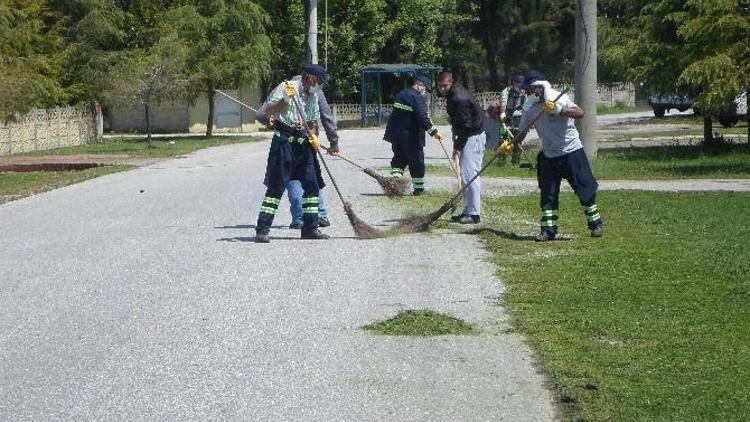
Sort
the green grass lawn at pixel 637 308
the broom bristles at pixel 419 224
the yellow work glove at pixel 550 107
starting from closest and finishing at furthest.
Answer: the green grass lawn at pixel 637 308 < the yellow work glove at pixel 550 107 < the broom bristles at pixel 419 224

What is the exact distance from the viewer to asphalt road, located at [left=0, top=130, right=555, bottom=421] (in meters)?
7.30

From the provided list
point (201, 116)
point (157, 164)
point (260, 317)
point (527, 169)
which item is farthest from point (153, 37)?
point (260, 317)

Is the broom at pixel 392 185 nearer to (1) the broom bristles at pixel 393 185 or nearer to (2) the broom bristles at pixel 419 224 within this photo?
(1) the broom bristles at pixel 393 185

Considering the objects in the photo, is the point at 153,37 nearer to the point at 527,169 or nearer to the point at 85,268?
the point at 527,169

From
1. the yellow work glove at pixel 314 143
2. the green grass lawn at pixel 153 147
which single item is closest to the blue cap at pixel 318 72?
the yellow work glove at pixel 314 143

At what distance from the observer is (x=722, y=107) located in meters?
25.5

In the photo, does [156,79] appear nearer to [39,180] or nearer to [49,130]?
[49,130]

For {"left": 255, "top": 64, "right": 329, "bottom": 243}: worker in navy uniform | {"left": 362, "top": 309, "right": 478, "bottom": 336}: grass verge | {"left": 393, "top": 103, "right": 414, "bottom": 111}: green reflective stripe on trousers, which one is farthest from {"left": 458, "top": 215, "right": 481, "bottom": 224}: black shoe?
{"left": 362, "top": 309, "right": 478, "bottom": 336}: grass verge

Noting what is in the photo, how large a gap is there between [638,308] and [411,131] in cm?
989

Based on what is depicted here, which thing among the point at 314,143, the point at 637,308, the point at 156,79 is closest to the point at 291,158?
the point at 314,143

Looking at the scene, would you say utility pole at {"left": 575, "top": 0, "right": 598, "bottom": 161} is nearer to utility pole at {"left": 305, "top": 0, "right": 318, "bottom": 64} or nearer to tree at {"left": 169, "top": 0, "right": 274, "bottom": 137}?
utility pole at {"left": 305, "top": 0, "right": 318, "bottom": 64}

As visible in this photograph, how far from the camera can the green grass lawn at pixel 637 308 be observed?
723 cm

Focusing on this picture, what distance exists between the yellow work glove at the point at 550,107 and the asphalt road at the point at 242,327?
1.64 metres

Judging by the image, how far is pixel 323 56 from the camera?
200 ft
